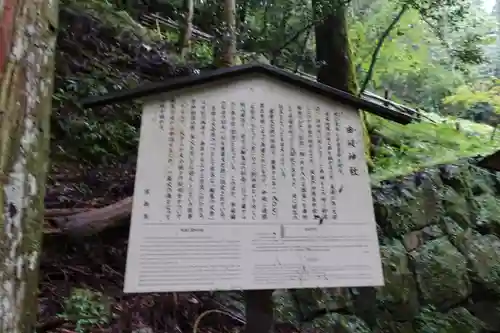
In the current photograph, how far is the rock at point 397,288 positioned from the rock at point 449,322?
0.11 metres

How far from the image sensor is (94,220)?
10.2ft

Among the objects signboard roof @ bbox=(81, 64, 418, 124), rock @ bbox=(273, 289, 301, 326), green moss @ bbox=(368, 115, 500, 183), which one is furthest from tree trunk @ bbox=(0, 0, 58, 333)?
green moss @ bbox=(368, 115, 500, 183)

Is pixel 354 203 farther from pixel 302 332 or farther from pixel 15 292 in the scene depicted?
pixel 302 332

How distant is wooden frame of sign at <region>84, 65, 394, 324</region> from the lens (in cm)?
194

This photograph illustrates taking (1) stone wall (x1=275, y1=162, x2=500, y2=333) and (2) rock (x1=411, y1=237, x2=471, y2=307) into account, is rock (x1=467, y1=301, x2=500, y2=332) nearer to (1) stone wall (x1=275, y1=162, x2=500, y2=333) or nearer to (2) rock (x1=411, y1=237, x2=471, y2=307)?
(1) stone wall (x1=275, y1=162, x2=500, y2=333)

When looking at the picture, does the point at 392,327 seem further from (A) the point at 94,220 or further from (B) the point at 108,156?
(B) the point at 108,156

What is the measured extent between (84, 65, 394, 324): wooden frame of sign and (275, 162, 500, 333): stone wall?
174cm

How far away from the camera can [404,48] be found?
699 cm

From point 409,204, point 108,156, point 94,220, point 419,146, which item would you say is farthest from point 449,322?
point 108,156

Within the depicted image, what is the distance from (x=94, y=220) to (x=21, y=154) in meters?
1.48

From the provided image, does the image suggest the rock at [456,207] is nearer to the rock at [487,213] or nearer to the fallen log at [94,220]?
the rock at [487,213]

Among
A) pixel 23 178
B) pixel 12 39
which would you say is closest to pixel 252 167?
pixel 23 178

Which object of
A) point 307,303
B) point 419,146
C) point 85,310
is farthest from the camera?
point 419,146

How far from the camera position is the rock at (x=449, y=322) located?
4098 millimetres
